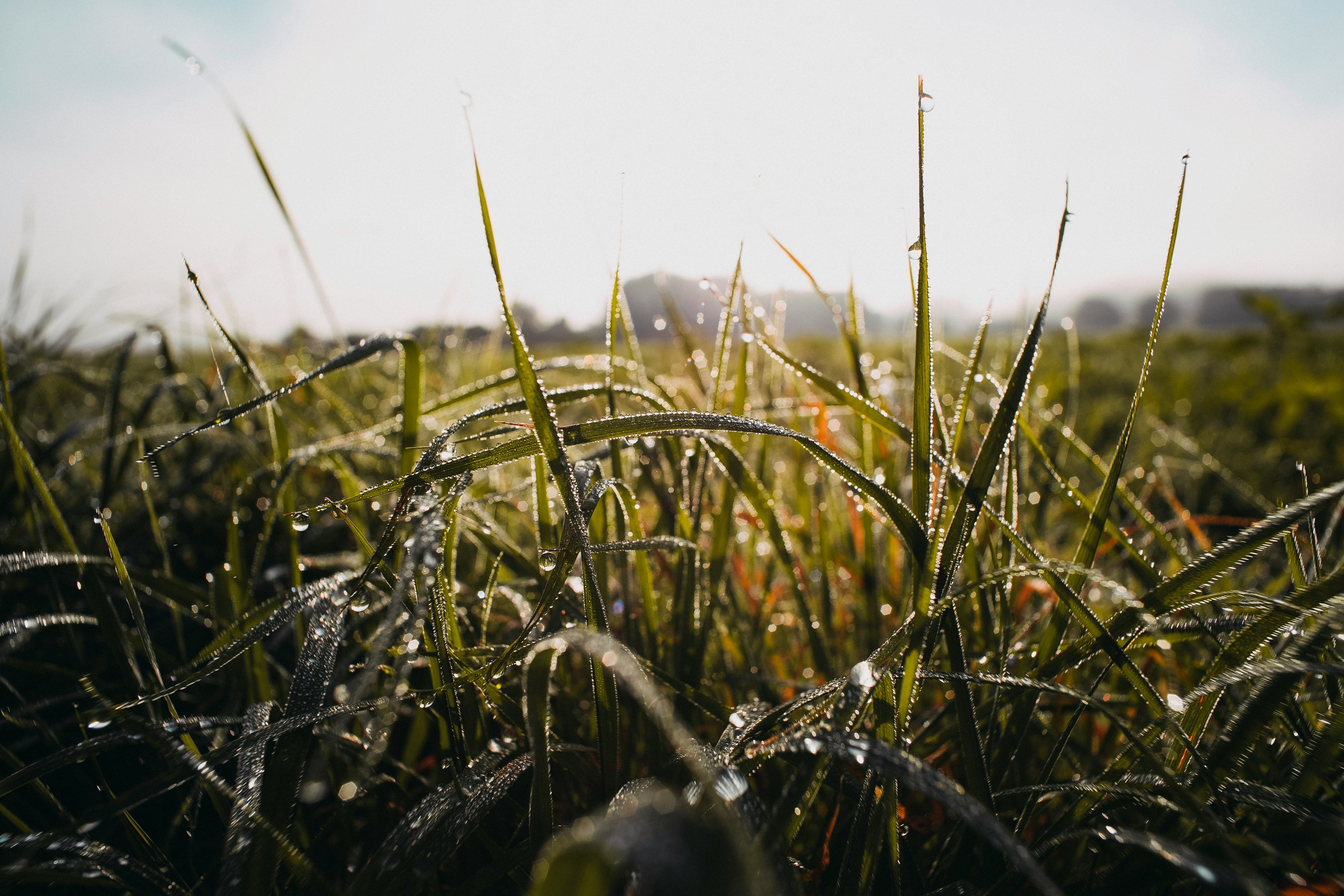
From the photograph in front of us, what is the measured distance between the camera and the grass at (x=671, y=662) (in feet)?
1.49

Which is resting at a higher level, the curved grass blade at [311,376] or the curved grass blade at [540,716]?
the curved grass blade at [311,376]

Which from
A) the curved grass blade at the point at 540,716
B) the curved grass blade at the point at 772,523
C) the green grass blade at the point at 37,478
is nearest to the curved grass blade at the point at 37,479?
the green grass blade at the point at 37,478

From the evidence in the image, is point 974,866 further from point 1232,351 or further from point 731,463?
point 1232,351

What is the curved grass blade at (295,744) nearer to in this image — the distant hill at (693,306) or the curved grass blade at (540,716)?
the curved grass blade at (540,716)

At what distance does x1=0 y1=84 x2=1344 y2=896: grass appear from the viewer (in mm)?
453

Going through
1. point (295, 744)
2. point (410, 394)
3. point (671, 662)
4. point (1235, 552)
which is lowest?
point (671, 662)

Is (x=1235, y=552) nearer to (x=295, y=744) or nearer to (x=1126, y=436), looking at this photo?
(x=1126, y=436)

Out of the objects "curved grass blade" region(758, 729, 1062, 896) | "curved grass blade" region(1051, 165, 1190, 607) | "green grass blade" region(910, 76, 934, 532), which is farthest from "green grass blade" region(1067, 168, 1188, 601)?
"curved grass blade" region(758, 729, 1062, 896)

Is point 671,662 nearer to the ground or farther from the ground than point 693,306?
nearer to the ground

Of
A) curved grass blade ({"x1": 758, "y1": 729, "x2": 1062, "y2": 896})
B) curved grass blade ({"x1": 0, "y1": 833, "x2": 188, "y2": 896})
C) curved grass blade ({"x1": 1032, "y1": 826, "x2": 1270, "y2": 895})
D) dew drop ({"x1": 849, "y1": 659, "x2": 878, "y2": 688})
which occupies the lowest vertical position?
curved grass blade ({"x1": 0, "y1": 833, "x2": 188, "y2": 896})

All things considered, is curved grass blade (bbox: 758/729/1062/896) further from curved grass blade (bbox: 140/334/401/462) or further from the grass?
curved grass blade (bbox: 140/334/401/462)

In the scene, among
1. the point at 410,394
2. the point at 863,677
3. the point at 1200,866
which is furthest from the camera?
the point at 410,394

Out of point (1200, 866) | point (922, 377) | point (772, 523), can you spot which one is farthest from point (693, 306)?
point (1200, 866)

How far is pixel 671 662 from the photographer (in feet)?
2.58
